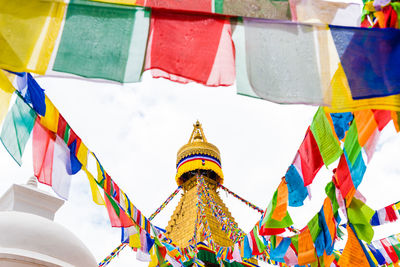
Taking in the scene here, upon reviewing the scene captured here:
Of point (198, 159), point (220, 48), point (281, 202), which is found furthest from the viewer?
point (198, 159)

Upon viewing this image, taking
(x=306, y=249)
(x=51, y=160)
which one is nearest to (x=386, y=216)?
(x=306, y=249)

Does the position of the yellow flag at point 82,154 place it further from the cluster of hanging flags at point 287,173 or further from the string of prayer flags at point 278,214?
the string of prayer flags at point 278,214

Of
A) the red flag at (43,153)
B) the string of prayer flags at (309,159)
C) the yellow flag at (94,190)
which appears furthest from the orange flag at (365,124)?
the red flag at (43,153)

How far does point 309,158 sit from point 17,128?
2.71m

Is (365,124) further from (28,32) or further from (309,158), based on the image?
(28,32)

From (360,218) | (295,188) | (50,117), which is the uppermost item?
(50,117)

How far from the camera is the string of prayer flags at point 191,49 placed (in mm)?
2359

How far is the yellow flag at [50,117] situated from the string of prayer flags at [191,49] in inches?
83.8

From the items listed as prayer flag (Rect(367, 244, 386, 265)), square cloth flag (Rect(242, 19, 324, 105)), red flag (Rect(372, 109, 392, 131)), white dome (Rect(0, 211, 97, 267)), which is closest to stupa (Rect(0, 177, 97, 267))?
white dome (Rect(0, 211, 97, 267))

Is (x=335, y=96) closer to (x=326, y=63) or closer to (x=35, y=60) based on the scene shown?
(x=326, y=63)

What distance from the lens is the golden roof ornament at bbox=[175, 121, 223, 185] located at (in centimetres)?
1488

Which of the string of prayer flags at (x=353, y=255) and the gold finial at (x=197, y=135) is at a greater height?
the gold finial at (x=197, y=135)

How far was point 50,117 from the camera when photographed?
417 centimetres

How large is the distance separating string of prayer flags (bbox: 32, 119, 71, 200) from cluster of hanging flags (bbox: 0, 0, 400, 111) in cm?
197
